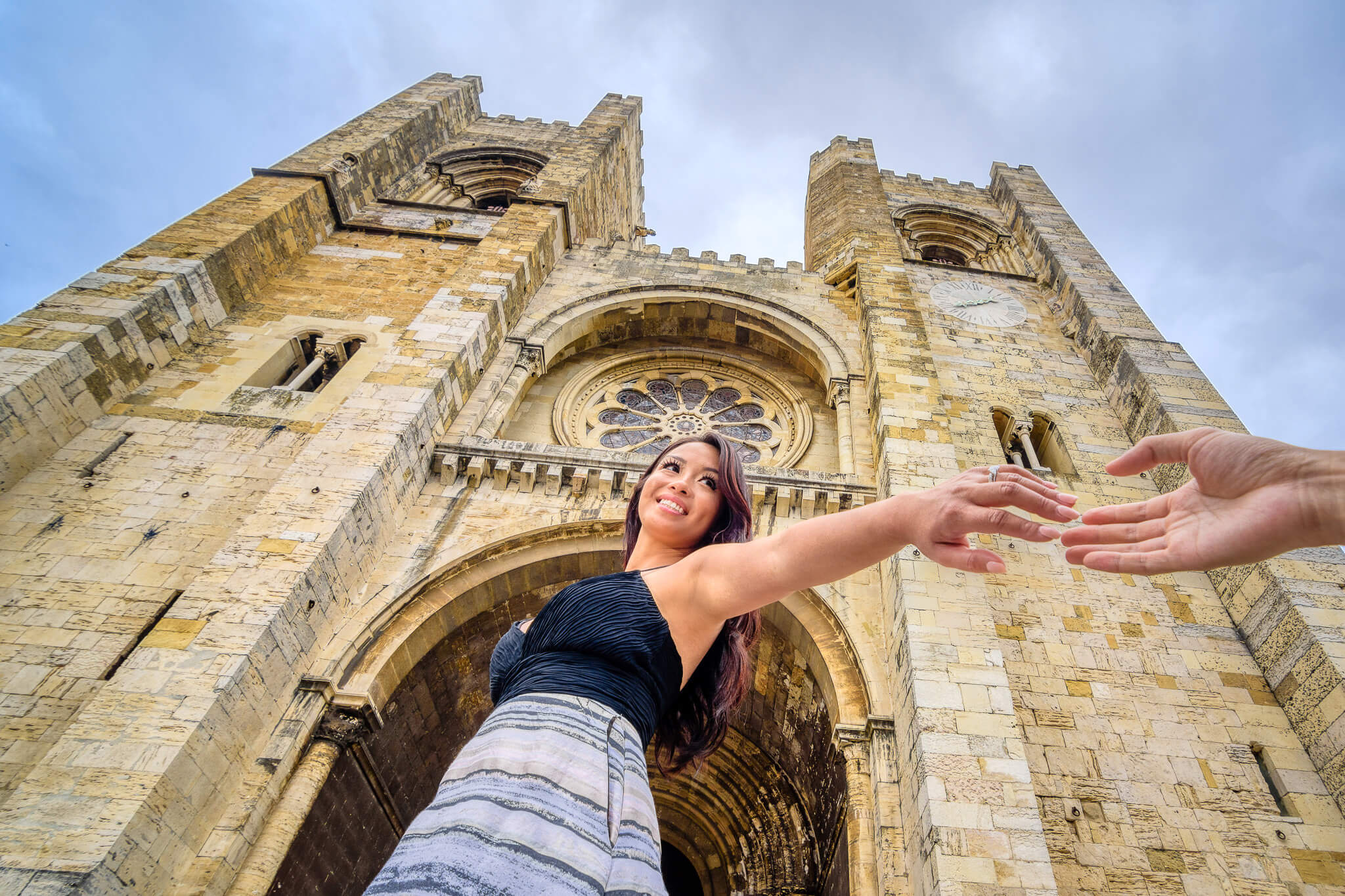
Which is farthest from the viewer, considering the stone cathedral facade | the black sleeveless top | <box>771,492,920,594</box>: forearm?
the stone cathedral facade

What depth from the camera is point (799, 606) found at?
221 inches

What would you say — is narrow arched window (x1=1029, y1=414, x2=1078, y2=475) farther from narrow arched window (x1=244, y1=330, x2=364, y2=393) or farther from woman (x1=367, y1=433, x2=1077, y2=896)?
narrow arched window (x1=244, y1=330, x2=364, y2=393)

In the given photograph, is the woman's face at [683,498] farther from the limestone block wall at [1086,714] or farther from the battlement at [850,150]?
the battlement at [850,150]

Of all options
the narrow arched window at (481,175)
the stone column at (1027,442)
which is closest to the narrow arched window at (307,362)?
the narrow arched window at (481,175)

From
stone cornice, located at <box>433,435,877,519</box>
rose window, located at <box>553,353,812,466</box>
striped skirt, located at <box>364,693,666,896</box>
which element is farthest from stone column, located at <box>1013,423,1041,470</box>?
striped skirt, located at <box>364,693,666,896</box>

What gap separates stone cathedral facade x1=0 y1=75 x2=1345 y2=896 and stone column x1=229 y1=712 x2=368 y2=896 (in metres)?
0.02

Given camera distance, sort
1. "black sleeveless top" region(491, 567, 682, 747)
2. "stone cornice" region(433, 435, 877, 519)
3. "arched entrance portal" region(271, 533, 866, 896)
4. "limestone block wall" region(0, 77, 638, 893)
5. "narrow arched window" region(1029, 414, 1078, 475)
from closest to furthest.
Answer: "black sleeveless top" region(491, 567, 682, 747) → "limestone block wall" region(0, 77, 638, 893) → "arched entrance portal" region(271, 533, 866, 896) → "stone cornice" region(433, 435, 877, 519) → "narrow arched window" region(1029, 414, 1078, 475)

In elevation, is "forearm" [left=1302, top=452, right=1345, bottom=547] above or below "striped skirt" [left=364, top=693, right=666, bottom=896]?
above

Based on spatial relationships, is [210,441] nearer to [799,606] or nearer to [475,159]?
[799,606]

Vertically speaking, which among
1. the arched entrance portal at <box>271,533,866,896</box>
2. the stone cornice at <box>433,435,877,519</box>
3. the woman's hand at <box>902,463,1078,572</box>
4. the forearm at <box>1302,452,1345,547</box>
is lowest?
the forearm at <box>1302,452,1345,547</box>

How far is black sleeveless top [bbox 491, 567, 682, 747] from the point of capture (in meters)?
1.79

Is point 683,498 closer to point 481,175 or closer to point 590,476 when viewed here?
point 590,476

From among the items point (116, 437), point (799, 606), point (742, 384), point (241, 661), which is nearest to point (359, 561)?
point (241, 661)

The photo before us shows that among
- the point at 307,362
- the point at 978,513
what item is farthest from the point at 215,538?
the point at 978,513
